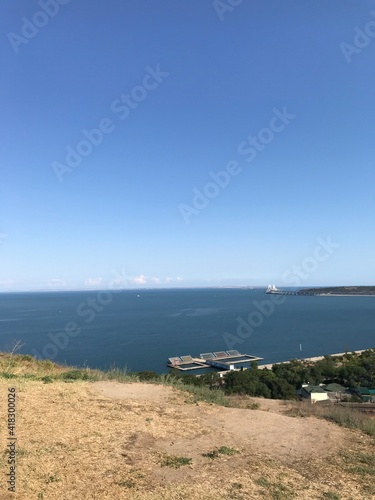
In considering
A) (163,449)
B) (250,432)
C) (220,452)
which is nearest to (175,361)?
(250,432)

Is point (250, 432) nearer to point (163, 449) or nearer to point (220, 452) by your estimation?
point (220, 452)

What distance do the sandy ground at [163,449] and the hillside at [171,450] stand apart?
0.04ft

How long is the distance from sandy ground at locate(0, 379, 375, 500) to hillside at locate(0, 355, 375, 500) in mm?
13

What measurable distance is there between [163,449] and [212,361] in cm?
4574

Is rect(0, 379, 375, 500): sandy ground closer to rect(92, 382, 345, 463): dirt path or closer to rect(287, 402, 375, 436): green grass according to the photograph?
rect(92, 382, 345, 463): dirt path

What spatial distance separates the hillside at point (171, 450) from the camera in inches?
171

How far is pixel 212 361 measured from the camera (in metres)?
49.6

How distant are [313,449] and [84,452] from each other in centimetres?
354

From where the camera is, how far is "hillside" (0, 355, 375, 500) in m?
4.35

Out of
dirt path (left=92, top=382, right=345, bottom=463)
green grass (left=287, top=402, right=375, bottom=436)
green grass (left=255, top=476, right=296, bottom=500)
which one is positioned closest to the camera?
green grass (left=255, top=476, right=296, bottom=500)

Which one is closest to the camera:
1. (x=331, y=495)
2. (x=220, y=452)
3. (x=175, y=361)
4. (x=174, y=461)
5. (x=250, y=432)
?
(x=331, y=495)

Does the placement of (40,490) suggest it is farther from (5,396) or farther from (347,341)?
(347,341)

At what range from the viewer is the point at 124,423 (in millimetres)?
6695

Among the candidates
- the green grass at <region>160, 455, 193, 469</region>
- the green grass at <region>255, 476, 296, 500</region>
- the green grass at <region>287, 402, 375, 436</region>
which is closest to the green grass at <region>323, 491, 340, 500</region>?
the green grass at <region>255, 476, 296, 500</region>
